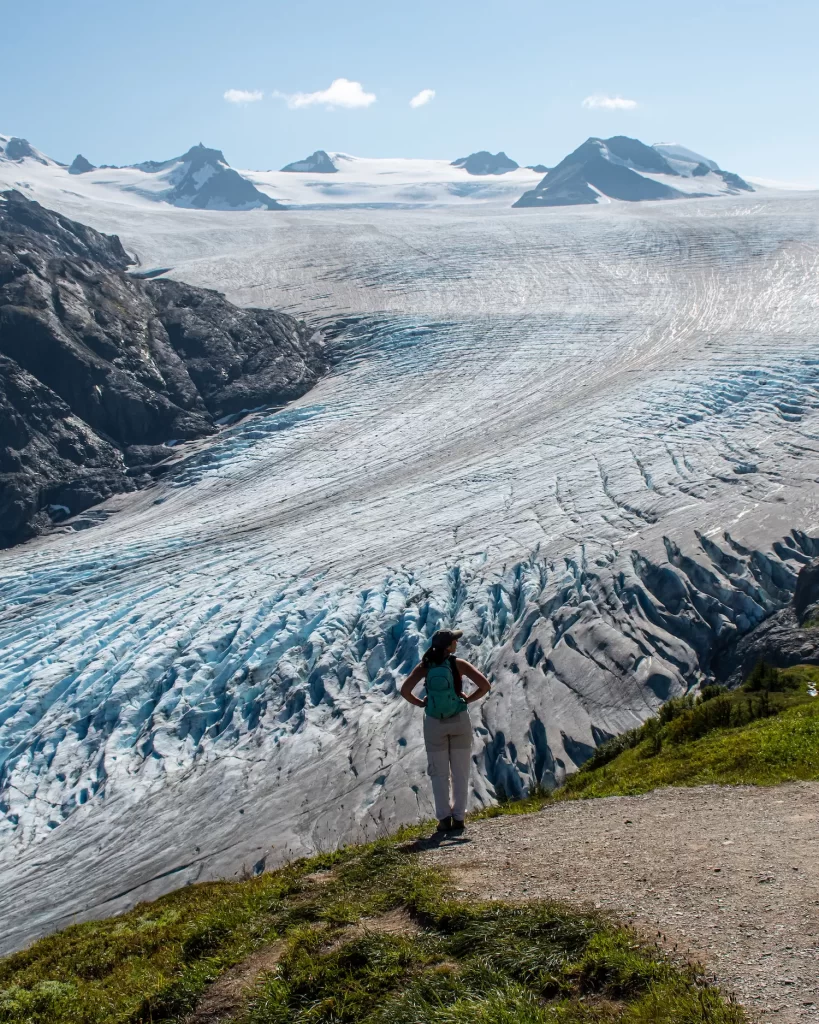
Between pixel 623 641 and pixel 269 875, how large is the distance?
1162 centimetres

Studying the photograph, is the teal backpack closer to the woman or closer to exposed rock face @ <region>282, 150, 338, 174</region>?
the woman

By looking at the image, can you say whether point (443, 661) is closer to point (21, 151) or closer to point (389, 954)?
point (389, 954)

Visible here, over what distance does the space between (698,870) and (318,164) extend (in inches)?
5573

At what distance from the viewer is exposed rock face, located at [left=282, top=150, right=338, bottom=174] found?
134m

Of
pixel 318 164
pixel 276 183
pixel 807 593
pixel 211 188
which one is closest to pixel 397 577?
pixel 807 593

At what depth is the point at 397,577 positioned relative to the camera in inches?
850

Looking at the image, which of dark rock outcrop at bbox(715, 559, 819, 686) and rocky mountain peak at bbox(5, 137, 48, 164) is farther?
rocky mountain peak at bbox(5, 137, 48, 164)

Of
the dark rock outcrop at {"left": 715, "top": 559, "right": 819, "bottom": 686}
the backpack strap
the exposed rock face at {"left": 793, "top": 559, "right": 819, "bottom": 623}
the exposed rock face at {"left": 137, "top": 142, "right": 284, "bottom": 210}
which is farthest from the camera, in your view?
the exposed rock face at {"left": 137, "top": 142, "right": 284, "bottom": 210}

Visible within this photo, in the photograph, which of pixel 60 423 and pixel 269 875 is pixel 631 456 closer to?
pixel 269 875

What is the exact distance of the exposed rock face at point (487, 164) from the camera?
137125mm

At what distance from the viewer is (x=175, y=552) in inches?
990

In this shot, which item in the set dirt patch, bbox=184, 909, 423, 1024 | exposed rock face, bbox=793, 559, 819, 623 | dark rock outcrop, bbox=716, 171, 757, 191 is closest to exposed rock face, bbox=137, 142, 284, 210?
dark rock outcrop, bbox=716, 171, 757, 191

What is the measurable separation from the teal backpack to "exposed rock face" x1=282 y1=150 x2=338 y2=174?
134 m

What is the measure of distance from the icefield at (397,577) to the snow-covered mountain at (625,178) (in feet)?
200
